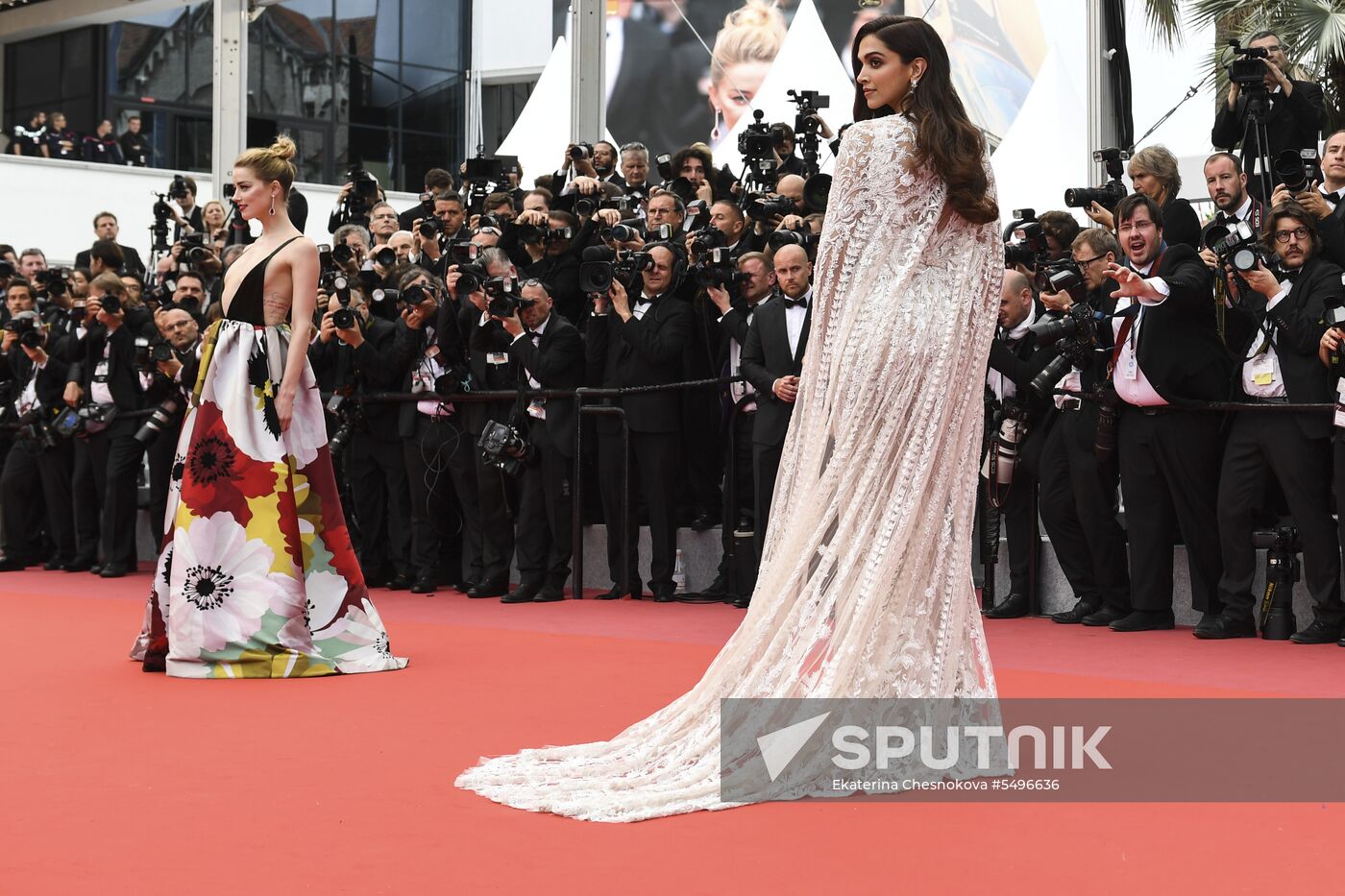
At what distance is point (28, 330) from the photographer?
9547 millimetres

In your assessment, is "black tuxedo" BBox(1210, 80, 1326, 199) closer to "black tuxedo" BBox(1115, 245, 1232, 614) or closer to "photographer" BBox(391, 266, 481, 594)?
"black tuxedo" BBox(1115, 245, 1232, 614)

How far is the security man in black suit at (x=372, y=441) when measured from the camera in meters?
8.06

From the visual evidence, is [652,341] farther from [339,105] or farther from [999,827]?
[339,105]

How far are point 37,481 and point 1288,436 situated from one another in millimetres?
7516

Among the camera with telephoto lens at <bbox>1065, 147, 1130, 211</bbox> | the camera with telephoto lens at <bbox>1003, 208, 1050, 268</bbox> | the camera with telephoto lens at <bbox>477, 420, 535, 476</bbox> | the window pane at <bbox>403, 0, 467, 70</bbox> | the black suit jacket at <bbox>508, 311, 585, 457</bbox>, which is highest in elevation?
the window pane at <bbox>403, 0, 467, 70</bbox>

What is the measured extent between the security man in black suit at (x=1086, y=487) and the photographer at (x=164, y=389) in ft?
12.8

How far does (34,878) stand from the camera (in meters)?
2.62

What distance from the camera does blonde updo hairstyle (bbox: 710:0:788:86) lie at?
14.7m

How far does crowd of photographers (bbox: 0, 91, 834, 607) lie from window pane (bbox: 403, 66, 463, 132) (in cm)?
1662

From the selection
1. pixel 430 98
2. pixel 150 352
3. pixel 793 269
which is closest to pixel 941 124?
pixel 793 269

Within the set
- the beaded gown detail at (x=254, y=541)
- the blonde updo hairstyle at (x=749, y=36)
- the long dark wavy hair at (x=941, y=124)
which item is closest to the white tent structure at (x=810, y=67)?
the blonde updo hairstyle at (x=749, y=36)

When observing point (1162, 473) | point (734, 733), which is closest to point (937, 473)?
point (734, 733)

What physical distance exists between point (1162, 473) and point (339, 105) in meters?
20.7

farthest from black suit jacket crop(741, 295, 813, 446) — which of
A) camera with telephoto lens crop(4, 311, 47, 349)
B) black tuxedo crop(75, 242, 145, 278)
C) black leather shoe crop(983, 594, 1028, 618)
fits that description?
black tuxedo crop(75, 242, 145, 278)
